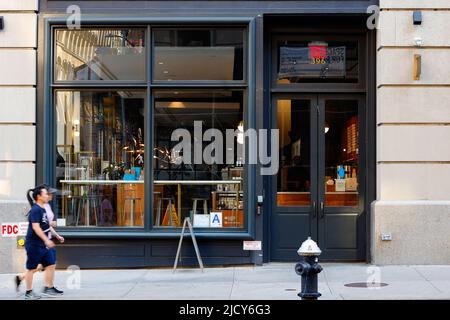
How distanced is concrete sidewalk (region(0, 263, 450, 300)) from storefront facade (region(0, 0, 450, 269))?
14.7 inches

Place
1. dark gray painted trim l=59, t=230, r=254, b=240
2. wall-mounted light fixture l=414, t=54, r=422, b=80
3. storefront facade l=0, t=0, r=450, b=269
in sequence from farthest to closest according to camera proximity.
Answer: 1. dark gray painted trim l=59, t=230, r=254, b=240
2. storefront facade l=0, t=0, r=450, b=269
3. wall-mounted light fixture l=414, t=54, r=422, b=80

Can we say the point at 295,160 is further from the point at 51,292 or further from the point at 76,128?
the point at 51,292

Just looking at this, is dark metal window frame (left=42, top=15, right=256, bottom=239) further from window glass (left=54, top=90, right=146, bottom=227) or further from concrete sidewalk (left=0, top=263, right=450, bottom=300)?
concrete sidewalk (left=0, top=263, right=450, bottom=300)

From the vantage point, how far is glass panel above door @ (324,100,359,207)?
41.4 feet

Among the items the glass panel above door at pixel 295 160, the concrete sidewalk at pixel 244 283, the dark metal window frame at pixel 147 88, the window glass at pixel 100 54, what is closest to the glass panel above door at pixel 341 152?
the glass panel above door at pixel 295 160

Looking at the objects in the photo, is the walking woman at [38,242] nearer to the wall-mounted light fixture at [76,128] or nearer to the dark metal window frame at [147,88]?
the dark metal window frame at [147,88]

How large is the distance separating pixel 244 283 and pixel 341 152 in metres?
3.42

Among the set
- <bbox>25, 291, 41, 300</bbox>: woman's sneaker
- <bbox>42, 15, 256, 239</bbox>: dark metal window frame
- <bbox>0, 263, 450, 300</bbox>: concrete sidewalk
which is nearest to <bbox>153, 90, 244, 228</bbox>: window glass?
<bbox>42, 15, 256, 239</bbox>: dark metal window frame

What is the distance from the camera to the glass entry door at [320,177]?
1256cm

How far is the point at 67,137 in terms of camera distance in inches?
493

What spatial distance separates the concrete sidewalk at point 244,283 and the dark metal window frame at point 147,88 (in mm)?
700

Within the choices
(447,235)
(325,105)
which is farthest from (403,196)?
(325,105)

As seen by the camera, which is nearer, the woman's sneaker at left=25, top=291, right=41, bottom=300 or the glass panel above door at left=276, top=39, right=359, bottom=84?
the woman's sneaker at left=25, top=291, right=41, bottom=300

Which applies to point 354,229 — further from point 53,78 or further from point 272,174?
point 53,78
